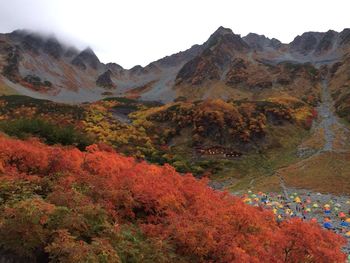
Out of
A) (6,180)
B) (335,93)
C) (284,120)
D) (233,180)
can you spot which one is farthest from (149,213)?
(335,93)

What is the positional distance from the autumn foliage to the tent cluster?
63.3 ft

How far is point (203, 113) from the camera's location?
10681 centimetres

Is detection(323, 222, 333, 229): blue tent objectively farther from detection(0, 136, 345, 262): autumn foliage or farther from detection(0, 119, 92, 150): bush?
detection(0, 119, 92, 150): bush

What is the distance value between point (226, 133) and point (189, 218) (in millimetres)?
77945

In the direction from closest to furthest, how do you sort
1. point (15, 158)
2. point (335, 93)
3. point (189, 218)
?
1. point (189, 218)
2. point (15, 158)
3. point (335, 93)

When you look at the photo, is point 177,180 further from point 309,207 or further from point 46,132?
point 46,132

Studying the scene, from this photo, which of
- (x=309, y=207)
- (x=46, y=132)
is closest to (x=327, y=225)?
(x=309, y=207)

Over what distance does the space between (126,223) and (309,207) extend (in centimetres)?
3818

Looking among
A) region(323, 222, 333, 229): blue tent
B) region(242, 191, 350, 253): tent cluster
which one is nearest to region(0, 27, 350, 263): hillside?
region(242, 191, 350, 253): tent cluster

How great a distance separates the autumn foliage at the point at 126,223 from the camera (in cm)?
1748

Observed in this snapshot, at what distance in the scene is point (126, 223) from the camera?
76.7 feet

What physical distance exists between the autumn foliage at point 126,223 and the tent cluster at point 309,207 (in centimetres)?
1929

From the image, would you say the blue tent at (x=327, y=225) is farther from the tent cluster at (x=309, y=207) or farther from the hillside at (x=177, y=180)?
the hillside at (x=177, y=180)

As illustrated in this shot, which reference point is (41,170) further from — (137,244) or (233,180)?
(233,180)
